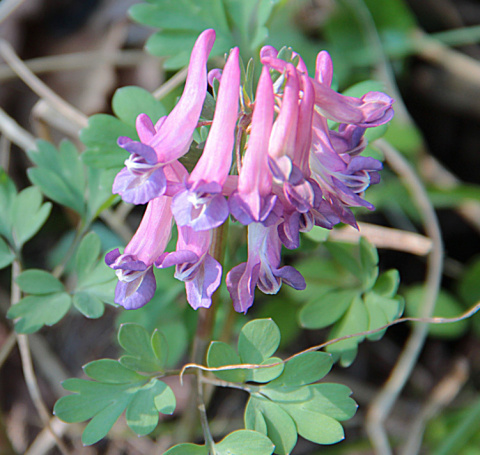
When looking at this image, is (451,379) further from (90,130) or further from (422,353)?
(90,130)

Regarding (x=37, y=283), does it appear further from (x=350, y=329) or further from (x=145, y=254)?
(x=350, y=329)

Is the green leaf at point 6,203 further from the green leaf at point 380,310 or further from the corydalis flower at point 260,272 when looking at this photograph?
the green leaf at point 380,310

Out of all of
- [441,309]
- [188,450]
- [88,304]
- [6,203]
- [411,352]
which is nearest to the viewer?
[188,450]

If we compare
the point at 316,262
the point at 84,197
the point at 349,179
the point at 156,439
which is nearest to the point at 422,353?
the point at 316,262

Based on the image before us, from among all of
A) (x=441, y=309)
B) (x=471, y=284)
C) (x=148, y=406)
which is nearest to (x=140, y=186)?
(x=148, y=406)

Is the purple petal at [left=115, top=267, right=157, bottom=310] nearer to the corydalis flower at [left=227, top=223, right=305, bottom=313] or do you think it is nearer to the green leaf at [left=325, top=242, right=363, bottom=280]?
the corydalis flower at [left=227, top=223, right=305, bottom=313]

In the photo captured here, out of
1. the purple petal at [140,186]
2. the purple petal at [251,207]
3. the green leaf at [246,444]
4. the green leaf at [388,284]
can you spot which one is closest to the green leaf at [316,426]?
the green leaf at [246,444]
